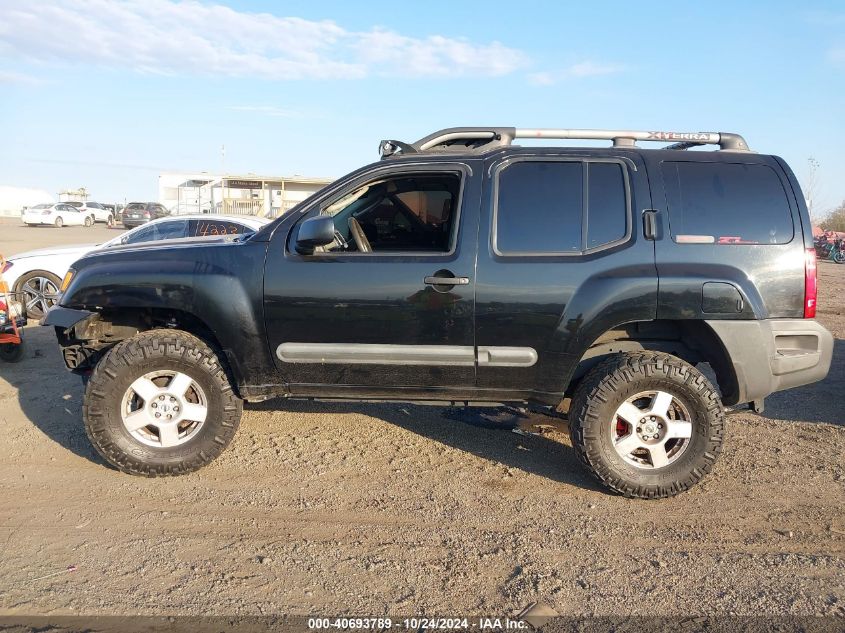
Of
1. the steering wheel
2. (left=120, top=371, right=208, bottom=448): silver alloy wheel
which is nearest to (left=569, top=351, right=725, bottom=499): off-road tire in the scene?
the steering wheel

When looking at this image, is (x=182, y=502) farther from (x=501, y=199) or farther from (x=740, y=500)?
(x=740, y=500)

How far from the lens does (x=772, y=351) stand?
402 cm

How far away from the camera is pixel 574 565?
3.31m

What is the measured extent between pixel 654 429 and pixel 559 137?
2.07 metres

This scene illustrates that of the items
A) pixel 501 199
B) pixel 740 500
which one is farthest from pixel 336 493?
pixel 740 500

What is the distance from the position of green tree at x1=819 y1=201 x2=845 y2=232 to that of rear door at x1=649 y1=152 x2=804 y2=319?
44.3 meters

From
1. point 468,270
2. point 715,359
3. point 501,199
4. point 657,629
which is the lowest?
point 657,629

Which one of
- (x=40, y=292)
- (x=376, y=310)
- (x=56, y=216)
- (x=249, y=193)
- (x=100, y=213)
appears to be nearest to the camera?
(x=376, y=310)

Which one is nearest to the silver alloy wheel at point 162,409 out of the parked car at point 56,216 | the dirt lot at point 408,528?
the dirt lot at point 408,528

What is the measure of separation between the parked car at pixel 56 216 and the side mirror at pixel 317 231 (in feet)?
138

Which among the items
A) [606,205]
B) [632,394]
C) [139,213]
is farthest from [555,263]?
[139,213]

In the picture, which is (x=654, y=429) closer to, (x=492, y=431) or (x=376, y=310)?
(x=492, y=431)

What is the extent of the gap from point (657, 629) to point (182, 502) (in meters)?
2.76

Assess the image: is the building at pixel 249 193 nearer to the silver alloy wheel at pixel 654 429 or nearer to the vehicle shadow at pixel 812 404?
the vehicle shadow at pixel 812 404
